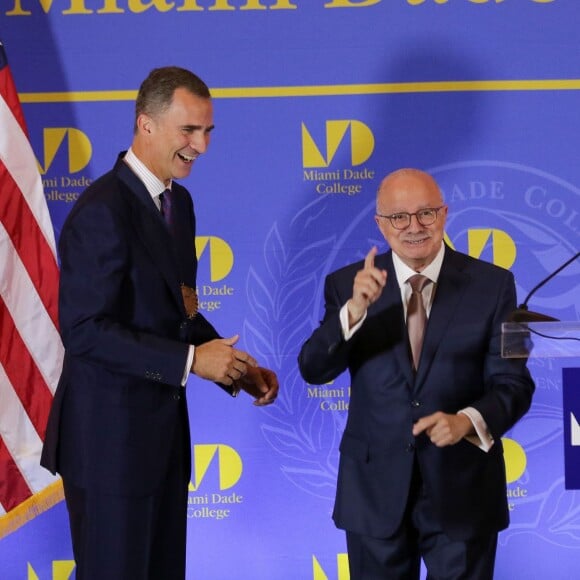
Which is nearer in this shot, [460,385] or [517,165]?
[460,385]

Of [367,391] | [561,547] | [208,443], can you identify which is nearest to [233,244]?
[208,443]

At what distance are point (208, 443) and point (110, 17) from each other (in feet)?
5.50

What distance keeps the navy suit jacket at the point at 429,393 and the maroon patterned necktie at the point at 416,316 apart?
27mm

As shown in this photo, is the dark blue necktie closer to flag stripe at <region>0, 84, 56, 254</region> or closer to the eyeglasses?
the eyeglasses

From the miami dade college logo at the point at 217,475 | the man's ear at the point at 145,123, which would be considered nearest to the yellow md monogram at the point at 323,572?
the miami dade college logo at the point at 217,475

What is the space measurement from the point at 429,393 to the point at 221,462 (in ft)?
4.94

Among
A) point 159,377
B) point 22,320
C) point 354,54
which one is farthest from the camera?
point 354,54

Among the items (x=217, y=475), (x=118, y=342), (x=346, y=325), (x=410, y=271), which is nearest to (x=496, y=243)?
(x=410, y=271)

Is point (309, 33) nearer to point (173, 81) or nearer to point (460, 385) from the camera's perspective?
point (173, 81)

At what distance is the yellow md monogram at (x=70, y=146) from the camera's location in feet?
12.4

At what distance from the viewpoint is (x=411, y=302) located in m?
2.62

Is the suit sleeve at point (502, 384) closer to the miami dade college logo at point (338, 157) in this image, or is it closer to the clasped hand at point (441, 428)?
the clasped hand at point (441, 428)

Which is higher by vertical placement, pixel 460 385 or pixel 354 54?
pixel 354 54

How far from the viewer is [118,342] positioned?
245 centimetres
